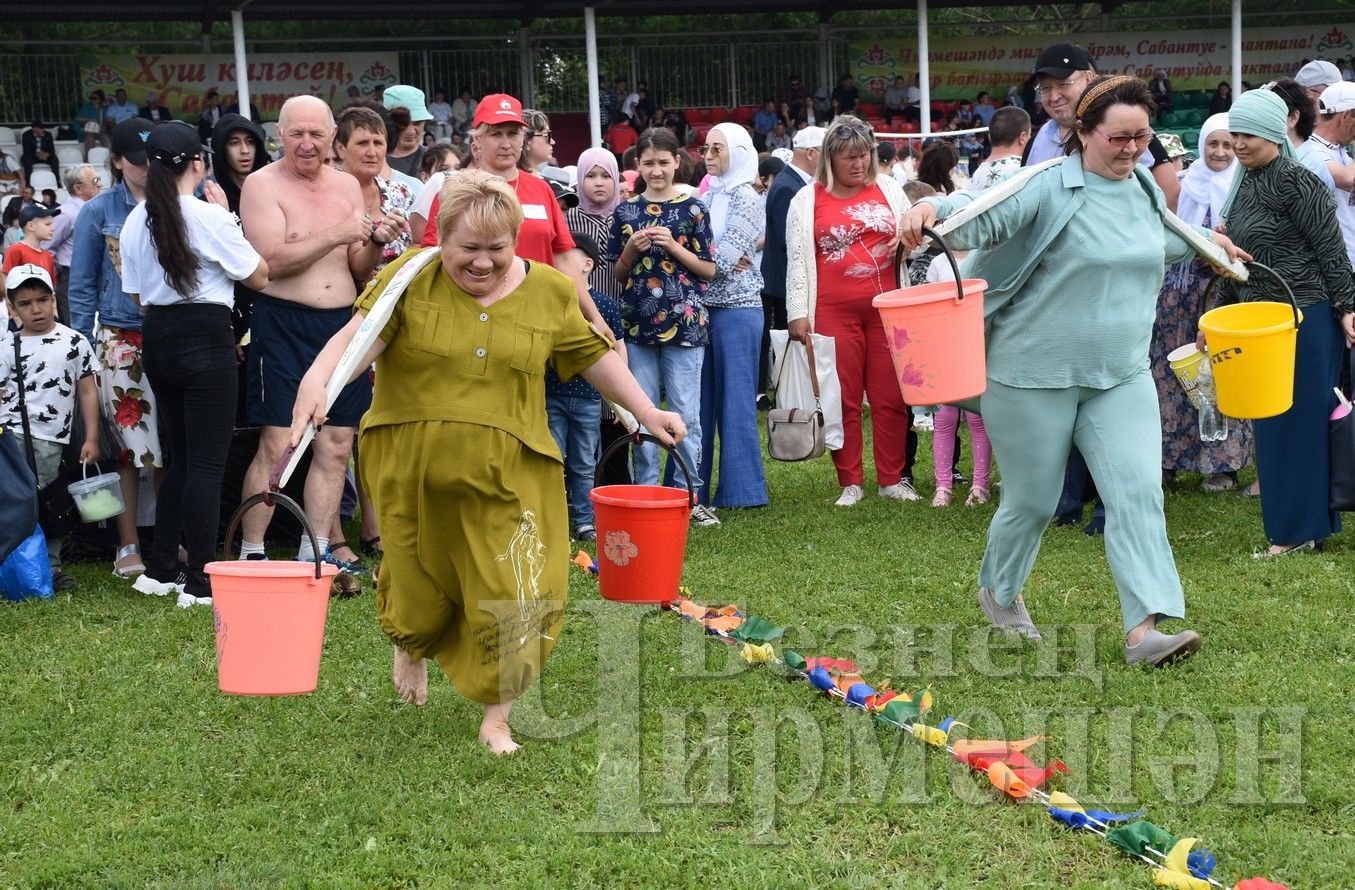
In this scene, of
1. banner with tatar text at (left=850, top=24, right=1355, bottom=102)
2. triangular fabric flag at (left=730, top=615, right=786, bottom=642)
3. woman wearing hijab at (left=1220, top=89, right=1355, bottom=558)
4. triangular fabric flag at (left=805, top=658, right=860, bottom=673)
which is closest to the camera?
triangular fabric flag at (left=805, top=658, right=860, bottom=673)

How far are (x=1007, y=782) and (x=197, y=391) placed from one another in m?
4.15

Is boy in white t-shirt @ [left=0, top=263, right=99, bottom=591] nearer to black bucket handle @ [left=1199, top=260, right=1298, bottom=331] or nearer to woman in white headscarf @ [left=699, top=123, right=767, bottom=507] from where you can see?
woman in white headscarf @ [left=699, top=123, right=767, bottom=507]

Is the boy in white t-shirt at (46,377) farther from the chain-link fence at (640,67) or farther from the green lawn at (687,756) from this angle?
the chain-link fence at (640,67)

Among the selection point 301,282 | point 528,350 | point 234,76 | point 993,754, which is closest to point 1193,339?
point 301,282

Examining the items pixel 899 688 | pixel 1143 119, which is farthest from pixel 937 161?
pixel 899 688

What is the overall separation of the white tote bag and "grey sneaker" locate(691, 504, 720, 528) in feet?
2.52

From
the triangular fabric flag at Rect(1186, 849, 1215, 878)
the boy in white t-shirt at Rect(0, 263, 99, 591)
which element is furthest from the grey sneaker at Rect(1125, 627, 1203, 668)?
the boy in white t-shirt at Rect(0, 263, 99, 591)

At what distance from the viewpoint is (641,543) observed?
16.7 feet

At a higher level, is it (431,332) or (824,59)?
(824,59)

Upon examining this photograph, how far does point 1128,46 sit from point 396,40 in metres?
15.9

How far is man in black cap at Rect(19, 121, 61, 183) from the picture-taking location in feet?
81.1

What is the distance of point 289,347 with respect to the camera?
7.22 metres

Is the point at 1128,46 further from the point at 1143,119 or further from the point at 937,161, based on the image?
the point at 1143,119

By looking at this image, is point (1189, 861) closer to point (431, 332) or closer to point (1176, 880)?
point (1176, 880)
